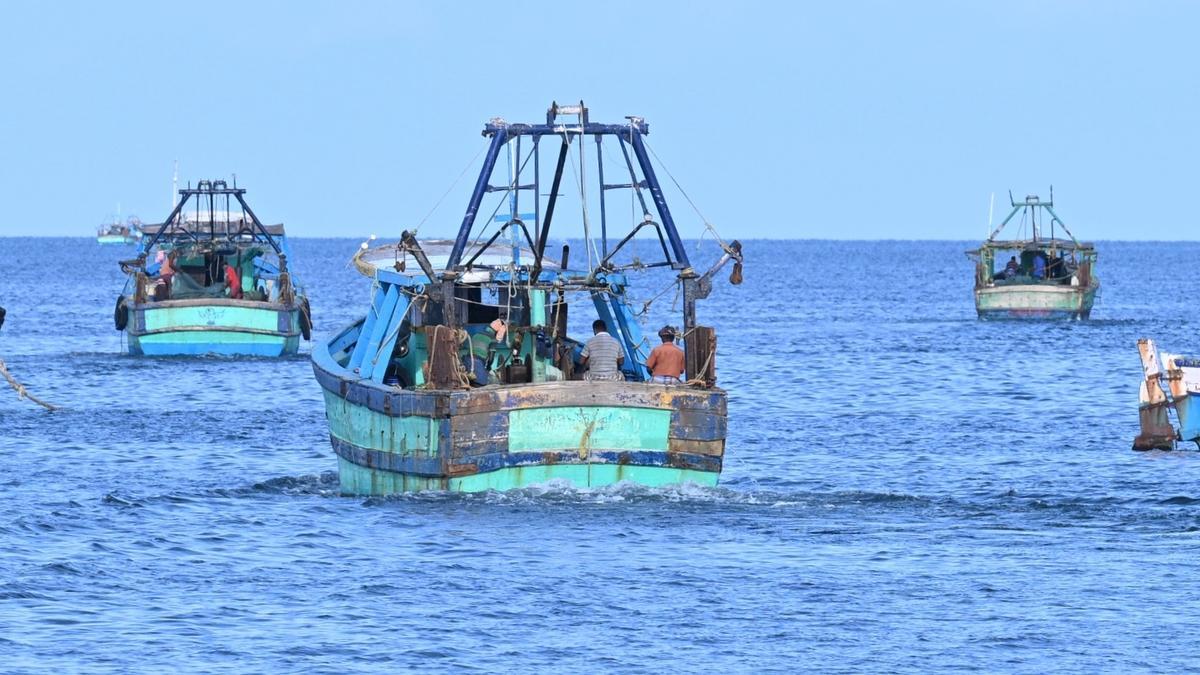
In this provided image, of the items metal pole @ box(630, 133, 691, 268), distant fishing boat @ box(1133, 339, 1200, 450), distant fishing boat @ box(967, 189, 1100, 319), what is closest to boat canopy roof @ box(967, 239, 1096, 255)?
distant fishing boat @ box(967, 189, 1100, 319)

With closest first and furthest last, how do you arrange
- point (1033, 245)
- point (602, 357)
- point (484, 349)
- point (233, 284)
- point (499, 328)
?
point (602, 357)
point (499, 328)
point (484, 349)
point (233, 284)
point (1033, 245)

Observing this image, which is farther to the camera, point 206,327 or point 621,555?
point 206,327

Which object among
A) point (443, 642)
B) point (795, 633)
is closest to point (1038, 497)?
point (795, 633)

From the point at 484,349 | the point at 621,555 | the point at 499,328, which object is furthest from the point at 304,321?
the point at 621,555

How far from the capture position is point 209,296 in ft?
163

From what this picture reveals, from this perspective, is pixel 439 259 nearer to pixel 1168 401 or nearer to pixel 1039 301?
pixel 1168 401

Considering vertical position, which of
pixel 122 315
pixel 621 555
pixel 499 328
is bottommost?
pixel 621 555

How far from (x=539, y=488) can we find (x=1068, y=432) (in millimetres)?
14280

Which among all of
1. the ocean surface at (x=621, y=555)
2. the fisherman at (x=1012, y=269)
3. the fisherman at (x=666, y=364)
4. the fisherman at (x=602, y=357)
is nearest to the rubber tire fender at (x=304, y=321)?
the ocean surface at (x=621, y=555)

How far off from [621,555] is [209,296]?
103 ft

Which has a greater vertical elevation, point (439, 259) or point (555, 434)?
point (439, 259)

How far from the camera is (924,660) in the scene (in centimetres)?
1617

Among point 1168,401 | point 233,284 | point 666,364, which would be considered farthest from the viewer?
point 233,284

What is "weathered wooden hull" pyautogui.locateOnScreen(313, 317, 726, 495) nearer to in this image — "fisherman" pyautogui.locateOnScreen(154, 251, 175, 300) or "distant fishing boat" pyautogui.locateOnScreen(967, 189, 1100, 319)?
"fisherman" pyautogui.locateOnScreen(154, 251, 175, 300)
